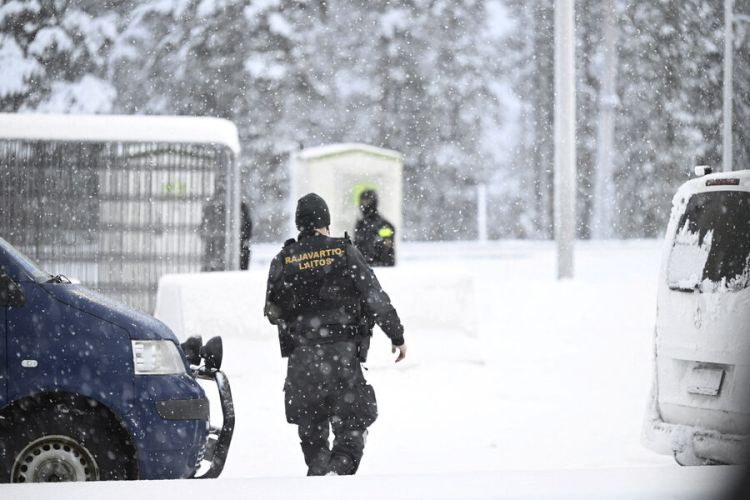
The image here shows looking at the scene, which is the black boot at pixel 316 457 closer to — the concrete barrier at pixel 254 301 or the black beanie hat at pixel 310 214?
the black beanie hat at pixel 310 214

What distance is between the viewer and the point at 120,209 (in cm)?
1298

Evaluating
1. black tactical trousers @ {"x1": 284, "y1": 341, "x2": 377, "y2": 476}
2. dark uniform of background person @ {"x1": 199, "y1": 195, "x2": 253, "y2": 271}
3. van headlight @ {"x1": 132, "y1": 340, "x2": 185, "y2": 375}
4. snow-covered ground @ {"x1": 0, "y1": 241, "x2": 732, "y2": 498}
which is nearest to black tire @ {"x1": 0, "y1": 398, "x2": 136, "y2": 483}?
van headlight @ {"x1": 132, "y1": 340, "x2": 185, "y2": 375}

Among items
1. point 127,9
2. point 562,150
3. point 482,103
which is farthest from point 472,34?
point 562,150

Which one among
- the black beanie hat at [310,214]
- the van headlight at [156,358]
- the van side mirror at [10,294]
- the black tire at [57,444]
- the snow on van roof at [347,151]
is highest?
the snow on van roof at [347,151]

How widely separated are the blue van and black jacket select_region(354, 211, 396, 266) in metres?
6.00

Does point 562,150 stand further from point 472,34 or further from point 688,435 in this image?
point 472,34

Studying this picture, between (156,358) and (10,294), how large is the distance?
0.68 meters

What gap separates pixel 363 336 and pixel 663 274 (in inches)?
72.3

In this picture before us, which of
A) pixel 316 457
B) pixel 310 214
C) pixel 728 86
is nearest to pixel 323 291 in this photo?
pixel 310 214

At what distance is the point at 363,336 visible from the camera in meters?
5.88

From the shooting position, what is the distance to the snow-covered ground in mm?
3002

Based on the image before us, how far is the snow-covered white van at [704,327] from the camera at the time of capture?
20.1ft

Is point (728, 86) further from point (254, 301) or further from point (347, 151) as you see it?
point (254, 301)

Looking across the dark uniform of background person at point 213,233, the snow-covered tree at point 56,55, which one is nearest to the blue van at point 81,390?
the dark uniform of background person at point 213,233
